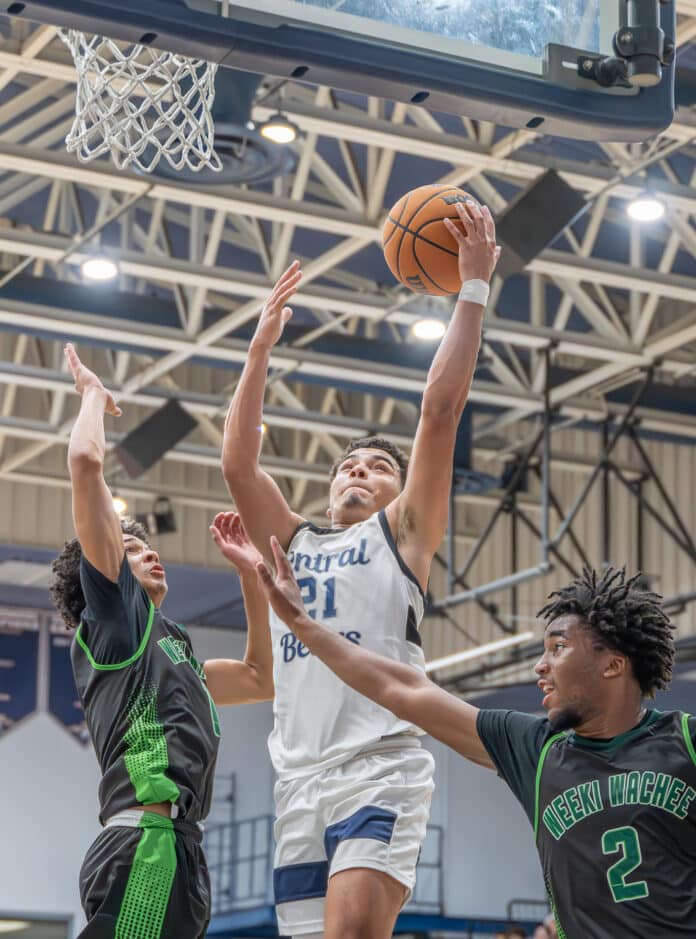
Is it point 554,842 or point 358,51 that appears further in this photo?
point 358,51

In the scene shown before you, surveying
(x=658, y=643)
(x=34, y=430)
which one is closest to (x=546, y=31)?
(x=658, y=643)

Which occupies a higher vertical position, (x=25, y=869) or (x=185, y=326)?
(x=185, y=326)

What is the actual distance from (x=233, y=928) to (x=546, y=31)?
18.9m

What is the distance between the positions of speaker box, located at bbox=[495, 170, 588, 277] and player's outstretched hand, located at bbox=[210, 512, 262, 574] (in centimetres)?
641

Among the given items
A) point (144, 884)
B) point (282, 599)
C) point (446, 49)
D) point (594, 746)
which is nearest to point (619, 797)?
point (594, 746)

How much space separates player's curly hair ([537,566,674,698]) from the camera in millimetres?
3975

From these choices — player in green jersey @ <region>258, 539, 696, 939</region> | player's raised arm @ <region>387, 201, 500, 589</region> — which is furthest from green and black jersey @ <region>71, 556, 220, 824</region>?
player in green jersey @ <region>258, 539, 696, 939</region>

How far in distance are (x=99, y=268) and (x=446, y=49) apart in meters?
8.66

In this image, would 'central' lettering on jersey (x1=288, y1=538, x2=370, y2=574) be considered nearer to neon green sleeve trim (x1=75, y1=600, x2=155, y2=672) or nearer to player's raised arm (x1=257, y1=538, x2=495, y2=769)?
neon green sleeve trim (x1=75, y1=600, x2=155, y2=672)

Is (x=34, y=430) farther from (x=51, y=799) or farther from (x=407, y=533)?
(x=407, y=533)

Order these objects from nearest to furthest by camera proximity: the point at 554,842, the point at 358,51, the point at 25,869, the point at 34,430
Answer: the point at 554,842
the point at 358,51
the point at 34,430
the point at 25,869

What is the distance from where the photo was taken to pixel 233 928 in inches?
875

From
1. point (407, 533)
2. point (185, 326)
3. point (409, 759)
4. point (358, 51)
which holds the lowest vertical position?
point (409, 759)

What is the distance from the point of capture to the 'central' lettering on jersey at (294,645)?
15.4ft
